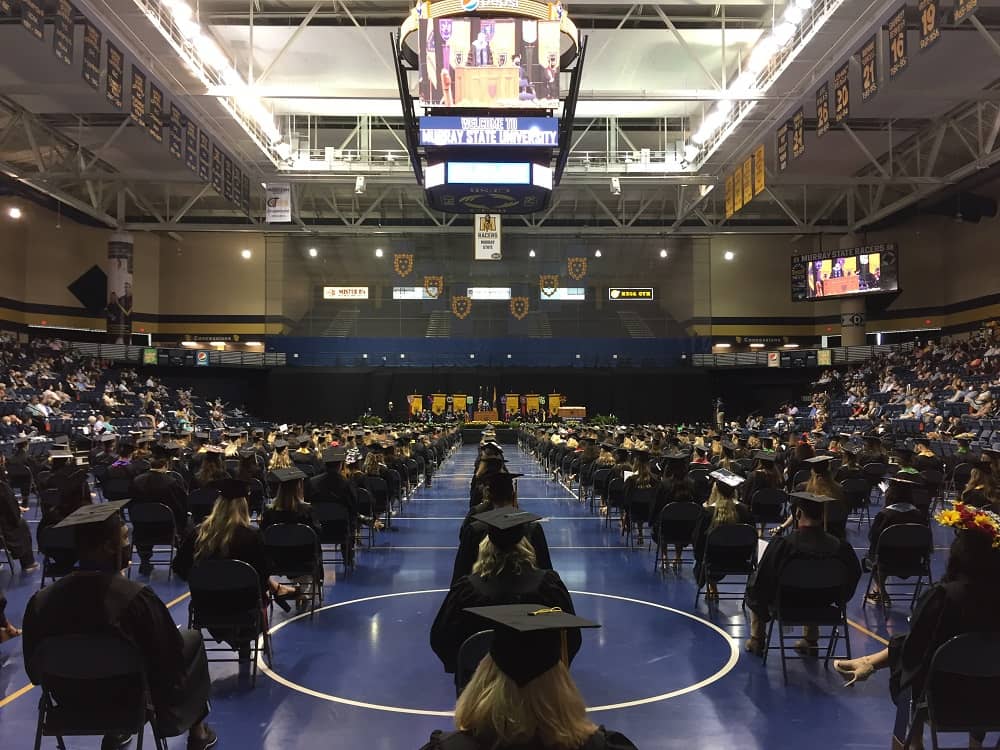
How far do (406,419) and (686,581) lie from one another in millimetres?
37004

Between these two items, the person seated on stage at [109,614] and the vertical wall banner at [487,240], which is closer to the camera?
the person seated on stage at [109,614]

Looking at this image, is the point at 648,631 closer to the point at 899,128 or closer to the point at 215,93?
the point at 215,93

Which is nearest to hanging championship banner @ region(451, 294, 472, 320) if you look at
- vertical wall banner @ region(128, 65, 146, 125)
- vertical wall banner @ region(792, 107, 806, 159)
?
vertical wall banner @ region(792, 107, 806, 159)

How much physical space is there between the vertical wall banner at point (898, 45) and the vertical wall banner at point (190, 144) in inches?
664

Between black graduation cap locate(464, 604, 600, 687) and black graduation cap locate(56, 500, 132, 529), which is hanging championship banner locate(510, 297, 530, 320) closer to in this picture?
black graduation cap locate(56, 500, 132, 529)

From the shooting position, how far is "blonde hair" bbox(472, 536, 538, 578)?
4059 millimetres

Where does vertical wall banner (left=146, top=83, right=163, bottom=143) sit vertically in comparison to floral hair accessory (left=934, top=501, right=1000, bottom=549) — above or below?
above

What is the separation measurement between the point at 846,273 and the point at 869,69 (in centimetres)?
1681

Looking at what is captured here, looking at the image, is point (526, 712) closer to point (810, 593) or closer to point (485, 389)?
point (810, 593)

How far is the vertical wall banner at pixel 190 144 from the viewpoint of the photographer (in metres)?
22.1

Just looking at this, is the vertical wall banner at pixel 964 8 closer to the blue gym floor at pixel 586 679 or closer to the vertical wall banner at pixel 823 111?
the vertical wall banner at pixel 823 111

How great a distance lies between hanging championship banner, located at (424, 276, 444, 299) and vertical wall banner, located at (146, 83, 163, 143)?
26.3 m

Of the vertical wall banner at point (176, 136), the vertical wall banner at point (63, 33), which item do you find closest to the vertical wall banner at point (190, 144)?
the vertical wall banner at point (176, 136)

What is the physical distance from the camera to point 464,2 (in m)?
17.6
